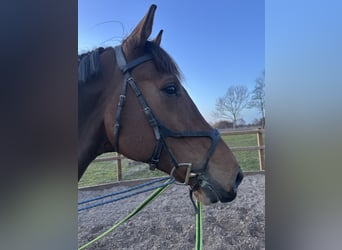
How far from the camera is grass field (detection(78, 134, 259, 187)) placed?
890mm

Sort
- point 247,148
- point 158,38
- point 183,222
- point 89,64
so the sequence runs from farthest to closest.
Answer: point 183,222 → point 247,148 → point 158,38 → point 89,64

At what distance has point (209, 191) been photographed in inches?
33.6

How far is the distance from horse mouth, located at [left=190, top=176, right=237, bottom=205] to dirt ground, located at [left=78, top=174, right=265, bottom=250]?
233 mm

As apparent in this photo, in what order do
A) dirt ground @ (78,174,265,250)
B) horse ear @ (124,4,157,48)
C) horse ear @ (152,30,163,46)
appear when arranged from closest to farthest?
horse ear @ (124,4,157,48) → horse ear @ (152,30,163,46) → dirt ground @ (78,174,265,250)

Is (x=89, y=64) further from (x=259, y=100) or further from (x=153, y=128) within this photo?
(x=259, y=100)

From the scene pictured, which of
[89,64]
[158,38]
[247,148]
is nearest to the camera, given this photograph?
[89,64]

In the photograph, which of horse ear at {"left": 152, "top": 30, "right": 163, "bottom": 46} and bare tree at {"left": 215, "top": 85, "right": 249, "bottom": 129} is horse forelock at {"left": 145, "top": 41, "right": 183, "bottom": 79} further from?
bare tree at {"left": 215, "top": 85, "right": 249, "bottom": 129}

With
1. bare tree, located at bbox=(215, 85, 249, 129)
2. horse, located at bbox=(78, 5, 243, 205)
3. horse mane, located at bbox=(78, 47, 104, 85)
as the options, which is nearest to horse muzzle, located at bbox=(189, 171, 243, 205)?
horse, located at bbox=(78, 5, 243, 205)

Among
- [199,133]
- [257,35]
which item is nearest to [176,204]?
[199,133]

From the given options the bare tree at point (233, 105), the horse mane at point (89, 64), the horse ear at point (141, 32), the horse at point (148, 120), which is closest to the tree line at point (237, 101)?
the bare tree at point (233, 105)

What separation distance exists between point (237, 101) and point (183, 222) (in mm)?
678

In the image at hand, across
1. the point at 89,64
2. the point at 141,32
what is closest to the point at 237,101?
the point at 141,32

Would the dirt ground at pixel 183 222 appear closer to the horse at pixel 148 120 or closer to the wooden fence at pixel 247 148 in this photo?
the wooden fence at pixel 247 148

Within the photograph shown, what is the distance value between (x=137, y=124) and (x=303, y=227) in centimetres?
58
